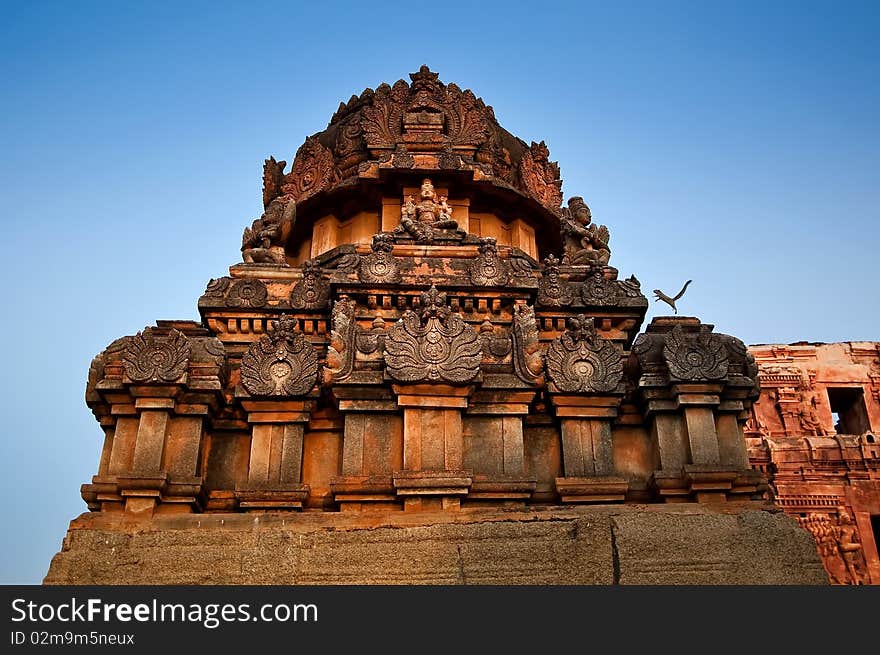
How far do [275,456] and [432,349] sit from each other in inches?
85.7

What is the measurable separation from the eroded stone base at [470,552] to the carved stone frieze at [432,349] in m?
1.76

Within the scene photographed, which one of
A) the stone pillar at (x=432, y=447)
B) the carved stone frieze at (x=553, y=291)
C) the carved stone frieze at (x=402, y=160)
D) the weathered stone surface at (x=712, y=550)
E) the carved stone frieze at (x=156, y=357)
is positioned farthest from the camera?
the carved stone frieze at (x=402, y=160)

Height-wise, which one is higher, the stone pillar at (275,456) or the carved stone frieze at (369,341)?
the carved stone frieze at (369,341)

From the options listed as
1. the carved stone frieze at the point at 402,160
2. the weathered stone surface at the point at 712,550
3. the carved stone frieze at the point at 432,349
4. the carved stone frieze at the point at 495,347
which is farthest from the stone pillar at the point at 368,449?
the carved stone frieze at the point at 402,160

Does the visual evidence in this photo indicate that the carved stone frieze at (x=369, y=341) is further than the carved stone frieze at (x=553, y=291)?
No

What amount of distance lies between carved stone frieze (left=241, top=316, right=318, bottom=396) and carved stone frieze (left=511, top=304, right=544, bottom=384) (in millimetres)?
2403

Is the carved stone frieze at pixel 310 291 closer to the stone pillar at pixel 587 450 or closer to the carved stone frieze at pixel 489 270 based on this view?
the carved stone frieze at pixel 489 270

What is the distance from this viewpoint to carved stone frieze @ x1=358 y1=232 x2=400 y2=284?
1127 centimetres

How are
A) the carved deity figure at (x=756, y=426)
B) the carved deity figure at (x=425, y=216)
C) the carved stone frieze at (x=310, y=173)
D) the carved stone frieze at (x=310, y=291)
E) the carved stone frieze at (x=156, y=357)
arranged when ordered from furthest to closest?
the carved deity figure at (x=756, y=426) < the carved stone frieze at (x=310, y=173) < the carved deity figure at (x=425, y=216) < the carved stone frieze at (x=310, y=291) < the carved stone frieze at (x=156, y=357)

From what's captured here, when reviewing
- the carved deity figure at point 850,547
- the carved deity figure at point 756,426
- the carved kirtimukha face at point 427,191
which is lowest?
the carved deity figure at point 850,547

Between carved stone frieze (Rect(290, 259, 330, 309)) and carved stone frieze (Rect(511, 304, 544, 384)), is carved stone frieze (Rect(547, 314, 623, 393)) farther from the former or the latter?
→ carved stone frieze (Rect(290, 259, 330, 309))

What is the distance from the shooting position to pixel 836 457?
25953 millimetres

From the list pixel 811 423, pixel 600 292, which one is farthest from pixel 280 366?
pixel 811 423

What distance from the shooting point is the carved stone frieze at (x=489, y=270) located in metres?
11.4
